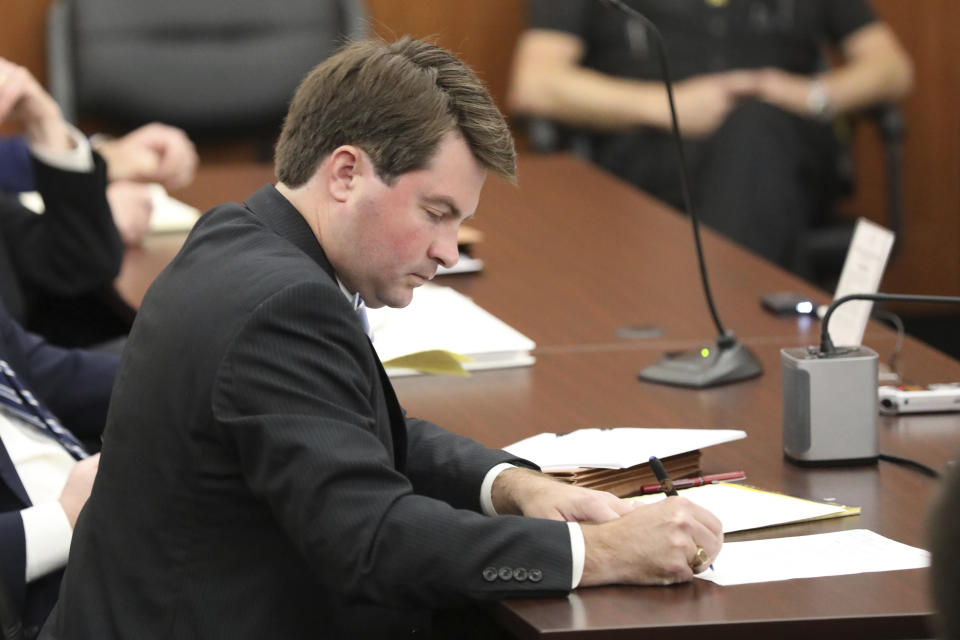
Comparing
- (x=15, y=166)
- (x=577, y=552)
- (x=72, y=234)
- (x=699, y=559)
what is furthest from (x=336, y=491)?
(x=15, y=166)

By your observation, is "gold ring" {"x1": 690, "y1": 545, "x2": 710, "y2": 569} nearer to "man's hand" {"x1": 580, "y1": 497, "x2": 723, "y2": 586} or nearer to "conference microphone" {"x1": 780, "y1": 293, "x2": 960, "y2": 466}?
"man's hand" {"x1": 580, "y1": 497, "x2": 723, "y2": 586}

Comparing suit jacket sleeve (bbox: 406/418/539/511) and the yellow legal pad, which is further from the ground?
suit jacket sleeve (bbox: 406/418/539/511)

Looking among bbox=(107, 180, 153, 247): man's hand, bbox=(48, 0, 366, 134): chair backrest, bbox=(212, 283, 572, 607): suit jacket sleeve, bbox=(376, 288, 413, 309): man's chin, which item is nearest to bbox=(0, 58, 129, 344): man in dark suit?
bbox=(107, 180, 153, 247): man's hand

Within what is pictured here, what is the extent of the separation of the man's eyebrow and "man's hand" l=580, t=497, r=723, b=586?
365 mm

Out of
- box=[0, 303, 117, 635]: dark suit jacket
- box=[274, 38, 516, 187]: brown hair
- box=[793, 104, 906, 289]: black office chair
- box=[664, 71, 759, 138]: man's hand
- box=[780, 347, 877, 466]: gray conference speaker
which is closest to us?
box=[274, 38, 516, 187]: brown hair

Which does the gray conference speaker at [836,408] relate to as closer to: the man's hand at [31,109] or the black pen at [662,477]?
the black pen at [662,477]

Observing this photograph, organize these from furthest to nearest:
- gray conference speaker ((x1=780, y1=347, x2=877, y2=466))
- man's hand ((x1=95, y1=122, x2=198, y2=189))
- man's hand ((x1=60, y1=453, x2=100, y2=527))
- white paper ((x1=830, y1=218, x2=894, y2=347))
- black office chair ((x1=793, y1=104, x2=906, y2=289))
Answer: black office chair ((x1=793, y1=104, x2=906, y2=289))
man's hand ((x1=95, y1=122, x2=198, y2=189))
white paper ((x1=830, y1=218, x2=894, y2=347))
man's hand ((x1=60, y1=453, x2=100, y2=527))
gray conference speaker ((x1=780, y1=347, x2=877, y2=466))

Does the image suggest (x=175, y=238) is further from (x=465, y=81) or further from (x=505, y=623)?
(x=505, y=623)

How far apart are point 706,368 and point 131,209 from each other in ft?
4.44

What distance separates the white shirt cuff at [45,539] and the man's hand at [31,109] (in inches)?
38.6

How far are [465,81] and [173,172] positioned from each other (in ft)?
5.52

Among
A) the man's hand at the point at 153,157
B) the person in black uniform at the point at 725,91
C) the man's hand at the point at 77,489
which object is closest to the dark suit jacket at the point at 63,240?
the man's hand at the point at 153,157

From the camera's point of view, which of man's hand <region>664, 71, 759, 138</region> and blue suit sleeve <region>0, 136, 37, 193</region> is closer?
blue suit sleeve <region>0, 136, 37, 193</region>

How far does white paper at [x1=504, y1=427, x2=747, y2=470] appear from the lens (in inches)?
63.1
